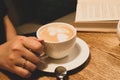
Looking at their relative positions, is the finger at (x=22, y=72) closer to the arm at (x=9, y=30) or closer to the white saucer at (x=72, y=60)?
the white saucer at (x=72, y=60)

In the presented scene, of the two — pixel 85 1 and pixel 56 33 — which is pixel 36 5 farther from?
pixel 56 33

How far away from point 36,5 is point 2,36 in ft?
1.76

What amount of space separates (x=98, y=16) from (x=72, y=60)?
236 mm

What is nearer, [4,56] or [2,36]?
[4,56]

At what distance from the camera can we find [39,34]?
2.43ft

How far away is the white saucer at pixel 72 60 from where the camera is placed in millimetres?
706

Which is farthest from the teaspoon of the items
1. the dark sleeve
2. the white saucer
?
the dark sleeve

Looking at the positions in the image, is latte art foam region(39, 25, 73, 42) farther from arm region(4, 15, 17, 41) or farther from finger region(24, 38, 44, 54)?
arm region(4, 15, 17, 41)

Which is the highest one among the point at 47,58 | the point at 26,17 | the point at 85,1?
the point at 85,1

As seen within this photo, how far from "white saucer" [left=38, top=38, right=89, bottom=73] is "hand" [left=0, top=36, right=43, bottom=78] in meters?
0.04

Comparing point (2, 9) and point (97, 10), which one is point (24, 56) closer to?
point (97, 10)

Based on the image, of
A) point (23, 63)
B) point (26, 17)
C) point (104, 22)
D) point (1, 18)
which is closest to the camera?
point (23, 63)

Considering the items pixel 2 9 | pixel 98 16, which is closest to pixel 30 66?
pixel 98 16

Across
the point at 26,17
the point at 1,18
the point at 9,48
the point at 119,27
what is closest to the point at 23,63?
the point at 9,48
